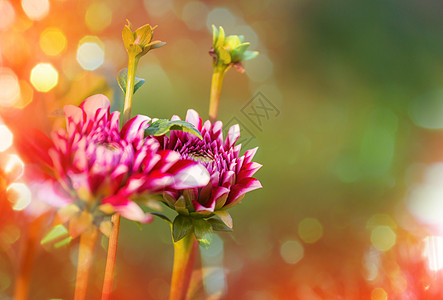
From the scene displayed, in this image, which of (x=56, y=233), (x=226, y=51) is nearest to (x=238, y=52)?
(x=226, y=51)

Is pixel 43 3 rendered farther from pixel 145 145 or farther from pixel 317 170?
pixel 317 170

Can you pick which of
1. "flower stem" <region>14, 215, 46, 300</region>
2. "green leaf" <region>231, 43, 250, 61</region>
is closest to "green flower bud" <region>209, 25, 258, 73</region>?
"green leaf" <region>231, 43, 250, 61</region>

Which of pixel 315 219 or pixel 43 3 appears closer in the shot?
pixel 43 3

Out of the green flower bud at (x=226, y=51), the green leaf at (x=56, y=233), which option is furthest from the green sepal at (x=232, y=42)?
the green leaf at (x=56, y=233)

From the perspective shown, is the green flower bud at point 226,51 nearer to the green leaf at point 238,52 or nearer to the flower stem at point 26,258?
the green leaf at point 238,52

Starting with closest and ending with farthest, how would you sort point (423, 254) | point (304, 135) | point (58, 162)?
1. point (58, 162)
2. point (423, 254)
3. point (304, 135)

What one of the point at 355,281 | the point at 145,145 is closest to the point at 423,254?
the point at 355,281

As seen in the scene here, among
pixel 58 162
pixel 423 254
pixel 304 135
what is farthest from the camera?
pixel 304 135
